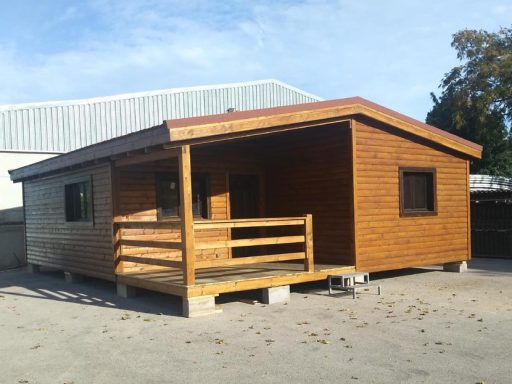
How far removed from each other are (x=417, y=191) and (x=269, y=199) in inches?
132

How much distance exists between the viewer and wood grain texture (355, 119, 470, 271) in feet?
35.7

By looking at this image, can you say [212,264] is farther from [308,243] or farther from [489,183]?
[489,183]

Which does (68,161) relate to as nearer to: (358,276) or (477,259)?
(358,276)

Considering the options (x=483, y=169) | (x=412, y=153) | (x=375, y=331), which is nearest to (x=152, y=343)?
(x=375, y=331)

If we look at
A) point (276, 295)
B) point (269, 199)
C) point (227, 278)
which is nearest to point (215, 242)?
point (227, 278)

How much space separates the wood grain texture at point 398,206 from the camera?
35.7ft

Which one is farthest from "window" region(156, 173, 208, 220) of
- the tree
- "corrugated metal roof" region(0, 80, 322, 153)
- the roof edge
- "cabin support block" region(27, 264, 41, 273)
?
the tree

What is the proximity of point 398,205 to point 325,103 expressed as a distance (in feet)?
9.37

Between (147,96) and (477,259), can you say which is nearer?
(477,259)

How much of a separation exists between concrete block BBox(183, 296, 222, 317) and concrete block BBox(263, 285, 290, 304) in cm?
110

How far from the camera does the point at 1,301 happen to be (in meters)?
10.5

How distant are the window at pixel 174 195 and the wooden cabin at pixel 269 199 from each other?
0.02m

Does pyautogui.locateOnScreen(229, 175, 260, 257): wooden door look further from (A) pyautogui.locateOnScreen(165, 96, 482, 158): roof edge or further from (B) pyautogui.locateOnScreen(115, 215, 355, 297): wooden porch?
(A) pyautogui.locateOnScreen(165, 96, 482, 158): roof edge

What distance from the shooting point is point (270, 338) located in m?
6.86
